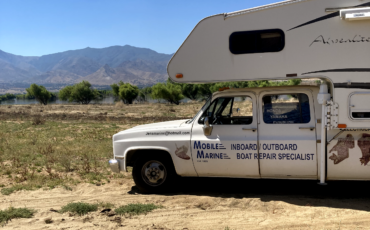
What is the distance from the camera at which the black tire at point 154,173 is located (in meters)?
6.27

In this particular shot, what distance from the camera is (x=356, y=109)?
514 centimetres

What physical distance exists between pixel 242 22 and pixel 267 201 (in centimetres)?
301

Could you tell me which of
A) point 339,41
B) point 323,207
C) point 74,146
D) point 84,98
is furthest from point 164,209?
point 84,98

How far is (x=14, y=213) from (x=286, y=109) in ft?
15.3

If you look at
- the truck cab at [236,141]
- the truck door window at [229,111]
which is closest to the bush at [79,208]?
the truck cab at [236,141]

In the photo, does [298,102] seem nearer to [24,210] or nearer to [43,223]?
[43,223]

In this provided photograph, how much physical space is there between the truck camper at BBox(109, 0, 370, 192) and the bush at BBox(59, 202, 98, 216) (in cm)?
139

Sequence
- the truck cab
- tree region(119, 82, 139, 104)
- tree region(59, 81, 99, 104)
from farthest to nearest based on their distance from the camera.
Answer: tree region(59, 81, 99, 104) → tree region(119, 82, 139, 104) → the truck cab

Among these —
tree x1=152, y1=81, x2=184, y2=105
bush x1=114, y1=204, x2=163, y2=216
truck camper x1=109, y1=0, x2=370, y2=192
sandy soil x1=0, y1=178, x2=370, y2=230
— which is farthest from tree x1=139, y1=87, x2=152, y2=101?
bush x1=114, y1=204, x2=163, y2=216

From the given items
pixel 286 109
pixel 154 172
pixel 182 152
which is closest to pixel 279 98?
pixel 286 109

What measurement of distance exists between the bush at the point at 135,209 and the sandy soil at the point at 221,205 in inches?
4.9

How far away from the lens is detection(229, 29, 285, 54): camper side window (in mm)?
5340

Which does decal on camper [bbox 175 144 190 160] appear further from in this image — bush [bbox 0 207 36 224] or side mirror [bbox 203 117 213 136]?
bush [bbox 0 207 36 224]

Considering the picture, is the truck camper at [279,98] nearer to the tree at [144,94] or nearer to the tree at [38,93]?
the tree at [38,93]
